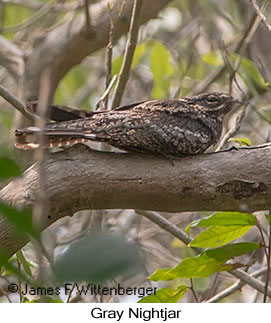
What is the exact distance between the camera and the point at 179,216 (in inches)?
187

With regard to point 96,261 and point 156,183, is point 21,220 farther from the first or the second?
point 156,183

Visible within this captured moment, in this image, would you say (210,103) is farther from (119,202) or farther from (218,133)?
(119,202)

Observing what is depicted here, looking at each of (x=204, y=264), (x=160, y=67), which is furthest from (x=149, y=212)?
(x=160, y=67)

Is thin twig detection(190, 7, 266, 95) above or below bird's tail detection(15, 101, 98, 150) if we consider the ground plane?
above

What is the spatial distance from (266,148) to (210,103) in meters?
0.72

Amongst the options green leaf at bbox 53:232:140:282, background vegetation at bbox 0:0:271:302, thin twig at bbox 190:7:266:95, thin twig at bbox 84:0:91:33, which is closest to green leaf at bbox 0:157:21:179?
background vegetation at bbox 0:0:271:302

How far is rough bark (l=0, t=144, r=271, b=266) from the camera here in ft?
7.42

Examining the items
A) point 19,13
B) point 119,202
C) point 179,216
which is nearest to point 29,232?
point 119,202

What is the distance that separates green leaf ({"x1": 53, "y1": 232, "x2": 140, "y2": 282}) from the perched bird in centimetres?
139

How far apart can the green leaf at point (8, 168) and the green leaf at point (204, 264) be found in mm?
1376

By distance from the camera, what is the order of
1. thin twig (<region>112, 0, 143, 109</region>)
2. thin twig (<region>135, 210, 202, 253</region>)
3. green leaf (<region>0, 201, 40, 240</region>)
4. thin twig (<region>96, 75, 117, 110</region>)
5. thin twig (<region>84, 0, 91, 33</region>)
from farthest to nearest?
thin twig (<region>84, 0, 91, 33</region>) < thin twig (<region>135, 210, 202, 253</region>) < thin twig (<region>112, 0, 143, 109</region>) < thin twig (<region>96, 75, 117, 110</region>) < green leaf (<region>0, 201, 40, 240</region>)

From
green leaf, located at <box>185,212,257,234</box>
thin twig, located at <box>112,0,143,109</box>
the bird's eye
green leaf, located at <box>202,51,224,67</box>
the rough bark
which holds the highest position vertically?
green leaf, located at <box>202,51,224,67</box>

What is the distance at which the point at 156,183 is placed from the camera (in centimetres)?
232

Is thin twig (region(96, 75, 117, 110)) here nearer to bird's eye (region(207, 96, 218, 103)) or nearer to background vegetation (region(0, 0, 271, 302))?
background vegetation (region(0, 0, 271, 302))
